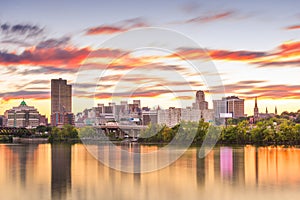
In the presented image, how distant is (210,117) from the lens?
54688 mm

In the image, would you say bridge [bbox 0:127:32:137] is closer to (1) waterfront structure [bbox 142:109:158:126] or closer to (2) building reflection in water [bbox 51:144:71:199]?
(1) waterfront structure [bbox 142:109:158:126]

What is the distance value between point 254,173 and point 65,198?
7.99 m

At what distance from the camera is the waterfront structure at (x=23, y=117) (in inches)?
5261

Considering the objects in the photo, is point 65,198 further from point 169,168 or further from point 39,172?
point 169,168

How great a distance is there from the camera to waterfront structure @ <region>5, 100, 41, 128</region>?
438 feet

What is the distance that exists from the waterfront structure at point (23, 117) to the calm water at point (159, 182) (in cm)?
11419

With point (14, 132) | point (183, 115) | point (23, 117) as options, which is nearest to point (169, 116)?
point (183, 115)

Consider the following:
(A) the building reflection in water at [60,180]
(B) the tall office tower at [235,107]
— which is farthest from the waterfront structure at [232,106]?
(A) the building reflection in water at [60,180]

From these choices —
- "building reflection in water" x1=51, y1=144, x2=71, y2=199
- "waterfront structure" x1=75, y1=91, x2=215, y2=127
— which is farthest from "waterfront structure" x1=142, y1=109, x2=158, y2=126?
"building reflection in water" x1=51, y1=144, x2=71, y2=199

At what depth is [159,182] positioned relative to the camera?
54.2 feet

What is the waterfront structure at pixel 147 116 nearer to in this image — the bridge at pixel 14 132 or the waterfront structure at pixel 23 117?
the bridge at pixel 14 132

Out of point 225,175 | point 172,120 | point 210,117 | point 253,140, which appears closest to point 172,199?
point 225,175

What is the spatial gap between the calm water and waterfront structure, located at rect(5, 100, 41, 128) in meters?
114

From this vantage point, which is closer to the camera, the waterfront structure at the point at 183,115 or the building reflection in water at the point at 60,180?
the building reflection in water at the point at 60,180
